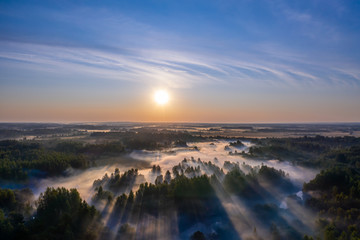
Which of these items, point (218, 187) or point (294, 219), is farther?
point (218, 187)

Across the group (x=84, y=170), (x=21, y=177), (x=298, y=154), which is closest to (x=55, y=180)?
(x=21, y=177)

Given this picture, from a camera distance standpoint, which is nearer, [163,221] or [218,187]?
[163,221]

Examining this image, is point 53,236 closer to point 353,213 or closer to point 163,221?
point 163,221

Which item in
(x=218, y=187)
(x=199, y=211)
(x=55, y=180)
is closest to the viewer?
(x=199, y=211)

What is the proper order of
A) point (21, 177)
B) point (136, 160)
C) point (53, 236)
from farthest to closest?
1. point (136, 160)
2. point (21, 177)
3. point (53, 236)

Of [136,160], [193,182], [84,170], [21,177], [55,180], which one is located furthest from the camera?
[136,160]

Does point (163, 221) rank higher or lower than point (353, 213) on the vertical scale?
lower

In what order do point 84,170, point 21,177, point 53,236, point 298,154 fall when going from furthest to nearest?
point 298,154
point 84,170
point 21,177
point 53,236

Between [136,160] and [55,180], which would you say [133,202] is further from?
[136,160]

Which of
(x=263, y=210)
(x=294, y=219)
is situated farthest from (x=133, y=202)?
(x=294, y=219)
